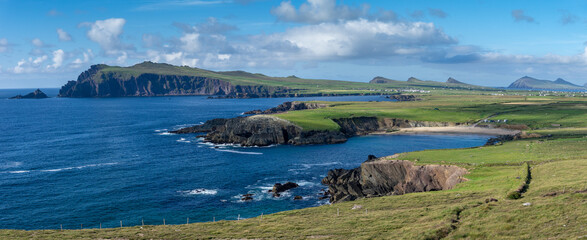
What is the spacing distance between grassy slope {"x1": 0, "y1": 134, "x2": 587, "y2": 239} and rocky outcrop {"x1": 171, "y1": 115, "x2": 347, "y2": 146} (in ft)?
268

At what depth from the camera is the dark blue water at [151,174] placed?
67.2 m

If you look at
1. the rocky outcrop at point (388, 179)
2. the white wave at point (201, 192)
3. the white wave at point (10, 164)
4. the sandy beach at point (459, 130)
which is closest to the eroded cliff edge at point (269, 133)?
the sandy beach at point (459, 130)

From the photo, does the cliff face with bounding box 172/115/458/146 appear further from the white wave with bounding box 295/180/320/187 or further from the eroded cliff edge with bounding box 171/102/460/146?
the white wave with bounding box 295/180/320/187

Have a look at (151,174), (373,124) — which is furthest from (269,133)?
(373,124)

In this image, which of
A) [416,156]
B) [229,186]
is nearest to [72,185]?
[229,186]

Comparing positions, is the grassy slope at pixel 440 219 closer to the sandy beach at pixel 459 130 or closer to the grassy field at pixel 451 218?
the grassy field at pixel 451 218

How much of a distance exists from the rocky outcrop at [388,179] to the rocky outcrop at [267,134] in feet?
179

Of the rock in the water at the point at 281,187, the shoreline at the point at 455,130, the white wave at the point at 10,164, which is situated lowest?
the rock in the water at the point at 281,187

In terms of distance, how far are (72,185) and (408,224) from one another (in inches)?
2838

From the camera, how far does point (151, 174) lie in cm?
9350

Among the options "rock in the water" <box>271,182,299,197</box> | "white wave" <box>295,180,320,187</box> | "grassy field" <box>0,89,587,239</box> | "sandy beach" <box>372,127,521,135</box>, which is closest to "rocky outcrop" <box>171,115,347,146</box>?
"sandy beach" <box>372,127,521,135</box>

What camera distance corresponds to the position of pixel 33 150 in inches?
4845

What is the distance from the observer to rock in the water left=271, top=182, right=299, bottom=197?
77475 millimetres

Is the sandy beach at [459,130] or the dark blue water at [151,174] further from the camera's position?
the sandy beach at [459,130]
